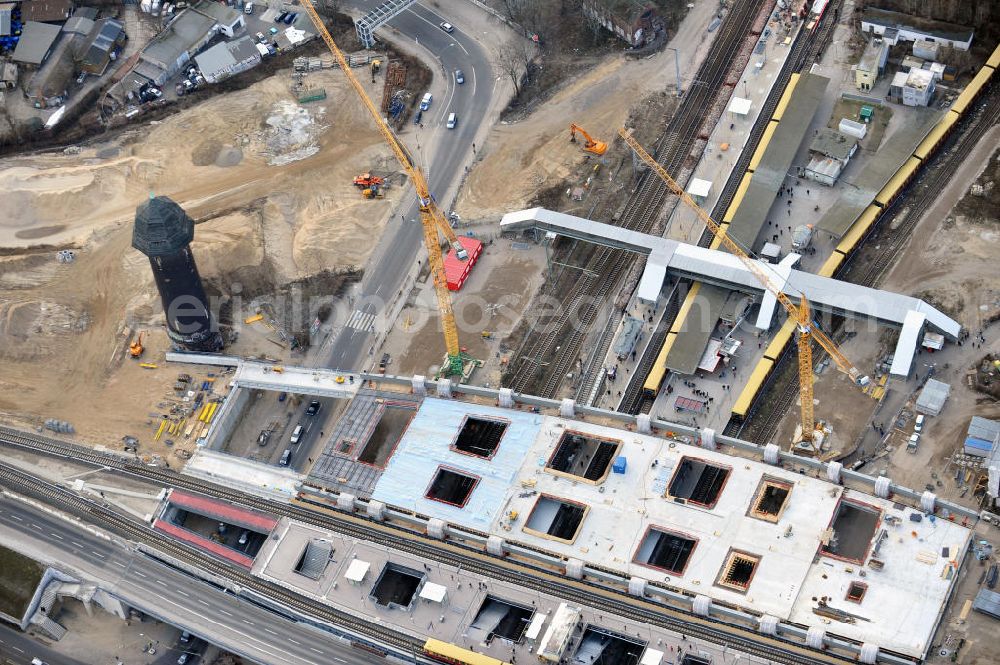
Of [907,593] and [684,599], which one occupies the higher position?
[907,593]

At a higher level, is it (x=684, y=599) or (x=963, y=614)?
(x=963, y=614)

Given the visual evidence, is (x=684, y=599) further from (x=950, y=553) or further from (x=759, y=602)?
(x=950, y=553)

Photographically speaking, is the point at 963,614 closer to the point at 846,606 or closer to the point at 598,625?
the point at 846,606

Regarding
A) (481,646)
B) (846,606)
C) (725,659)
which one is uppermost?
(846,606)

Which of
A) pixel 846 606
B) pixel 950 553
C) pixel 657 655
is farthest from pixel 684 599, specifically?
pixel 950 553

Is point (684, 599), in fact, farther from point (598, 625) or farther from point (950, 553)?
point (950, 553)

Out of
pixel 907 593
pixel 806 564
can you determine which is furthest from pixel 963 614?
pixel 806 564
